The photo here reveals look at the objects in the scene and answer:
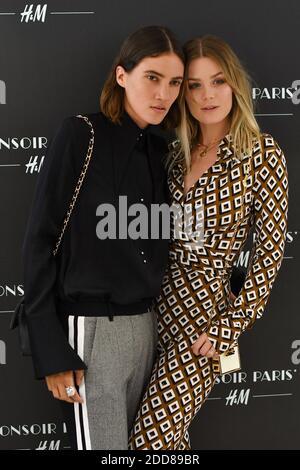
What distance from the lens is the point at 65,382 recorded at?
191 centimetres

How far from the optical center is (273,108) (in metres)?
2.54

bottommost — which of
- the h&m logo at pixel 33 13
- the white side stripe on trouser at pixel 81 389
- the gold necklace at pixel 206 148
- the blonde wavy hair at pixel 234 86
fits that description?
the white side stripe on trouser at pixel 81 389

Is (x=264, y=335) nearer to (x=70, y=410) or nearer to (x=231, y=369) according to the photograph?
(x=231, y=369)

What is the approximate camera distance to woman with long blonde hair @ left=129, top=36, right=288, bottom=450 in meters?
2.04

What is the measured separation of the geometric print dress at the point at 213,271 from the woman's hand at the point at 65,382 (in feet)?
0.83

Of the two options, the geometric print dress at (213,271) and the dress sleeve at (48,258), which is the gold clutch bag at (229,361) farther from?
the dress sleeve at (48,258)

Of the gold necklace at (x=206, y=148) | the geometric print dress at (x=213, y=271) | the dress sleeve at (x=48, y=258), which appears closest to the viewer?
the dress sleeve at (x=48, y=258)

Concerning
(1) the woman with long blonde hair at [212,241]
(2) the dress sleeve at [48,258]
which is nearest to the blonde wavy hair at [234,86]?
(1) the woman with long blonde hair at [212,241]

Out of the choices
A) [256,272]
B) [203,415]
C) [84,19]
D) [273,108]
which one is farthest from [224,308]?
[84,19]

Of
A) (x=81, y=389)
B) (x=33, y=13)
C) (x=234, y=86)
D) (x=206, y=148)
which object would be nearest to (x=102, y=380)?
(x=81, y=389)

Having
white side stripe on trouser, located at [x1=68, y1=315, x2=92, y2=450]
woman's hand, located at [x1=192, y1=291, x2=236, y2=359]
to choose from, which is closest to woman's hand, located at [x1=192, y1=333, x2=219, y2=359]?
woman's hand, located at [x1=192, y1=291, x2=236, y2=359]

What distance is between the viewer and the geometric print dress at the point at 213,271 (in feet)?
6.68

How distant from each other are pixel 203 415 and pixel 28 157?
1.20 m

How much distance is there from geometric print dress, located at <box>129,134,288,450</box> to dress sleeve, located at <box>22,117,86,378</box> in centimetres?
32
